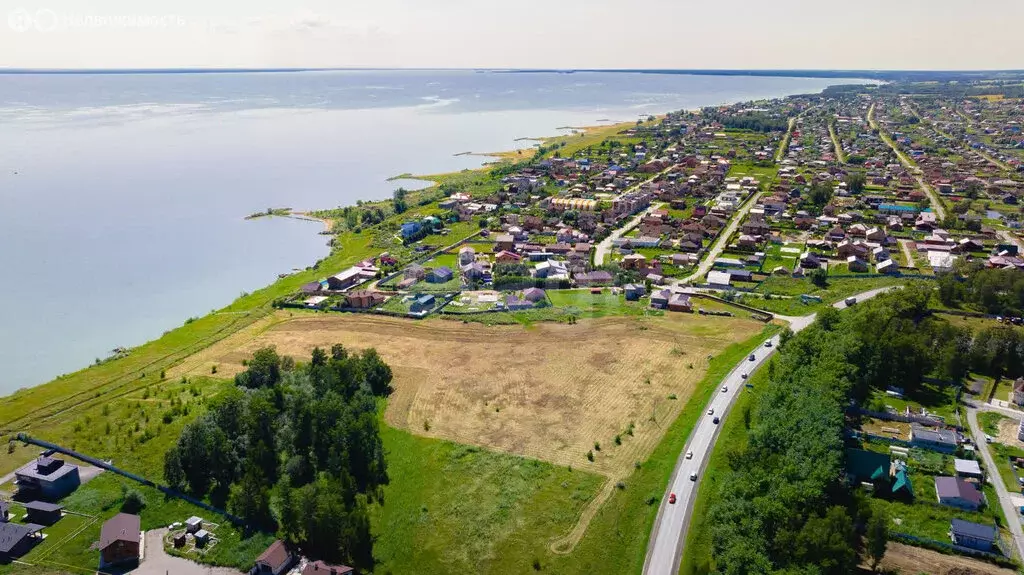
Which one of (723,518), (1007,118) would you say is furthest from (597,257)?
(1007,118)

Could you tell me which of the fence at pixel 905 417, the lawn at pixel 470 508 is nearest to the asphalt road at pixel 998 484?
the fence at pixel 905 417

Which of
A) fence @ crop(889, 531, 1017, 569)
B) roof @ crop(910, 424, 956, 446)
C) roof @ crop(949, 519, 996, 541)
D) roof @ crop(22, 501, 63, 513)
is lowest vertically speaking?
fence @ crop(889, 531, 1017, 569)

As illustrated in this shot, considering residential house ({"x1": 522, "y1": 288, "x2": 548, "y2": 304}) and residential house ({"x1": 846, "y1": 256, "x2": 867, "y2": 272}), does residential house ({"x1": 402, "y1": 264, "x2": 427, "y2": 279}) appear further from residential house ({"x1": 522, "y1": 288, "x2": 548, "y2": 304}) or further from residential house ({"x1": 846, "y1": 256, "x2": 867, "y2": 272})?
residential house ({"x1": 846, "y1": 256, "x2": 867, "y2": 272})

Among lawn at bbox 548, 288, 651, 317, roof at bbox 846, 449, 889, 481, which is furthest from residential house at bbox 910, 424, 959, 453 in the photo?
lawn at bbox 548, 288, 651, 317

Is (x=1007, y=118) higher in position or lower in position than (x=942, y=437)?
higher

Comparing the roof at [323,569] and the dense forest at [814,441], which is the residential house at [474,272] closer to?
the dense forest at [814,441]

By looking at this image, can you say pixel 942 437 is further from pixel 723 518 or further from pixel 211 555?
pixel 211 555
